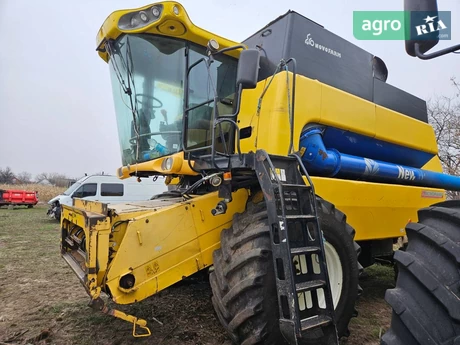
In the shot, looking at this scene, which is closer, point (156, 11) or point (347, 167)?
point (156, 11)

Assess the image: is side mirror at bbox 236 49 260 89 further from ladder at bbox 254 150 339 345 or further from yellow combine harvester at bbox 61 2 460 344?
ladder at bbox 254 150 339 345

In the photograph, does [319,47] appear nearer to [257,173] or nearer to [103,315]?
[257,173]

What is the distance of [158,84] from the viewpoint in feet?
11.5

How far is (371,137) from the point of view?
3.92 m

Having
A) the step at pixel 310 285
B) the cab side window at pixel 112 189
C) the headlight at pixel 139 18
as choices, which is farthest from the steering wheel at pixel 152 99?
the cab side window at pixel 112 189

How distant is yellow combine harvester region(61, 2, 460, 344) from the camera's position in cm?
229

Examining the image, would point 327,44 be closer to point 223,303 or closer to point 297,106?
point 297,106

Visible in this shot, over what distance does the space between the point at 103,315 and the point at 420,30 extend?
11.8ft

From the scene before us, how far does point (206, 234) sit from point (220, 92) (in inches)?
66.4

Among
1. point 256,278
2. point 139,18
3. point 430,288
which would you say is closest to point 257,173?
point 256,278

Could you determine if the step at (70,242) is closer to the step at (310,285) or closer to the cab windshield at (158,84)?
the cab windshield at (158,84)

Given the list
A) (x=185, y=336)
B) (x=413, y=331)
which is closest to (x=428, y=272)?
(x=413, y=331)

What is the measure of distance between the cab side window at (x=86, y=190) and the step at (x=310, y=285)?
12.6 m
